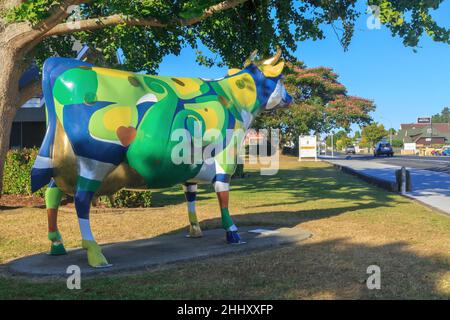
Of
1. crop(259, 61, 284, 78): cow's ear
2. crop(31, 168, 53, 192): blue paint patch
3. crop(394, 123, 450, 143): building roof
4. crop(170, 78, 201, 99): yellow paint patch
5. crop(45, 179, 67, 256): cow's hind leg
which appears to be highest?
crop(394, 123, 450, 143): building roof

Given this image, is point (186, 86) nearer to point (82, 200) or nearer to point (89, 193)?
point (89, 193)

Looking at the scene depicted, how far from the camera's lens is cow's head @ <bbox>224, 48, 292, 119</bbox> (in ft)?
24.8

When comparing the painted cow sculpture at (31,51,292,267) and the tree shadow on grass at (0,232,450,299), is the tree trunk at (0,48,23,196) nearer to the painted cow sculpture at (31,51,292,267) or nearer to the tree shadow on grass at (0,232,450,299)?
the painted cow sculpture at (31,51,292,267)

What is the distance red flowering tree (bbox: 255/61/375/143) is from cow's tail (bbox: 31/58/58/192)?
39711mm

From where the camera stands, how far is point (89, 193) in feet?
18.8

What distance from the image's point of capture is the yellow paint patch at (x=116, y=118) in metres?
5.66

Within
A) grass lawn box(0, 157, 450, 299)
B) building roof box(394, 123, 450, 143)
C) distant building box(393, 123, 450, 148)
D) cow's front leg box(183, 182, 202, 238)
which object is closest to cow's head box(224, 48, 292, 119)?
cow's front leg box(183, 182, 202, 238)

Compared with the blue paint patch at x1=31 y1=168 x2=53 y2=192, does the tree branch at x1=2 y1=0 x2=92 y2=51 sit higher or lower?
higher

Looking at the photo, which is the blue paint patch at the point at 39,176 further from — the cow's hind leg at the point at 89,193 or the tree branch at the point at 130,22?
the tree branch at the point at 130,22

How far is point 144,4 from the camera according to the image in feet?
31.1

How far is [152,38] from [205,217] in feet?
18.4

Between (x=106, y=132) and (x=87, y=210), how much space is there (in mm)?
1043

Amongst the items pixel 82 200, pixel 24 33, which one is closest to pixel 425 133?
pixel 24 33
